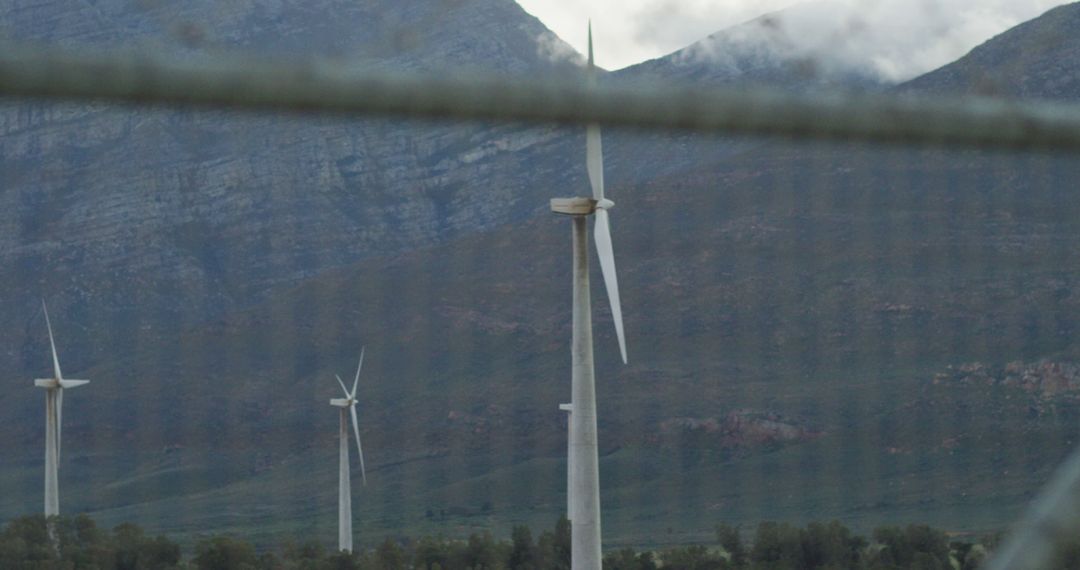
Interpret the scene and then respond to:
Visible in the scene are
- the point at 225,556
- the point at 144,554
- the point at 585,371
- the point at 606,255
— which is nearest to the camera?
the point at 585,371

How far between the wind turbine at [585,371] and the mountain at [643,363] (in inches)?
3164

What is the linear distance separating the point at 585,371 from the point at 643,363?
418ft

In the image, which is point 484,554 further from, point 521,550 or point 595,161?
point 595,161

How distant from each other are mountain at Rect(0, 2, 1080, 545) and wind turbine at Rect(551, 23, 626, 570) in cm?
8037

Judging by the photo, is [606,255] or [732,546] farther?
[732,546]

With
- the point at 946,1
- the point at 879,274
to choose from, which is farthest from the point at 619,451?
the point at 946,1

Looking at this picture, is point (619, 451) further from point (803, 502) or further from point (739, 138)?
point (739, 138)

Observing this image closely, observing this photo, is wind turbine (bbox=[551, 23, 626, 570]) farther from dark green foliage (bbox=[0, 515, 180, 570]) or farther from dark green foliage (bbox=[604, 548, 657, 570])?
dark green foliage (bbox=[604, 548, 657, 570])

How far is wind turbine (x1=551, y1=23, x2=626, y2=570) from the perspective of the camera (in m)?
33.8

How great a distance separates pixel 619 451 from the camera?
160 m

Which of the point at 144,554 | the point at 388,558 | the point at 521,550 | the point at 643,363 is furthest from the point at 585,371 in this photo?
the point at 643,363

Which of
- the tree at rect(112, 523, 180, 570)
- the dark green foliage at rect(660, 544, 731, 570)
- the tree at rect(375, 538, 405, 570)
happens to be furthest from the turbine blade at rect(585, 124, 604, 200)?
the tree at rect(112, 523, 180, 570)

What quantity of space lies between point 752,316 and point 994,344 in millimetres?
25244

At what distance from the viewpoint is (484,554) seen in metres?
71.3
